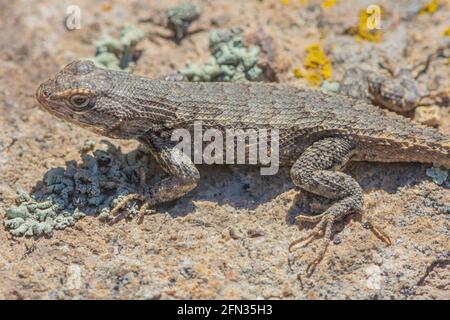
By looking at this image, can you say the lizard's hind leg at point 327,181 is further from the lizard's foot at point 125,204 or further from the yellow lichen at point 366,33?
the yellow lichen at point 366,33

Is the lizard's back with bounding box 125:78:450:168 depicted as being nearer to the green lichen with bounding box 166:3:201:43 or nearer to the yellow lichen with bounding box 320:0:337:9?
the green lichen with bounding box 166:3:201:43

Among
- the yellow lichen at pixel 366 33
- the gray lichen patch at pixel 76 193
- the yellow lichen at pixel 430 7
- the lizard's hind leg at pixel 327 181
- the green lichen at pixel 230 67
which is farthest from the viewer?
the yellow lichen at pixel 430 7

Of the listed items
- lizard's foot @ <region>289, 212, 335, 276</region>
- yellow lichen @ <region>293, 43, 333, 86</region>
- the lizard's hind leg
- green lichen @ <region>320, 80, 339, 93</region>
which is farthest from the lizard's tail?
yellow lichen @ <region>293, 43, 333, 86</region>

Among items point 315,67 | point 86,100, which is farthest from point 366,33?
point 86,100

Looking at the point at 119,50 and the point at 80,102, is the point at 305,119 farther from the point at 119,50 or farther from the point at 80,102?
the point at 119,50

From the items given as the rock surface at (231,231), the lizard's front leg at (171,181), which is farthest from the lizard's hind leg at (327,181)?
the lizard's front leg at (171,181)

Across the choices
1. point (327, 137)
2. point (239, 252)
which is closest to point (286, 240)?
point (239, 252)
